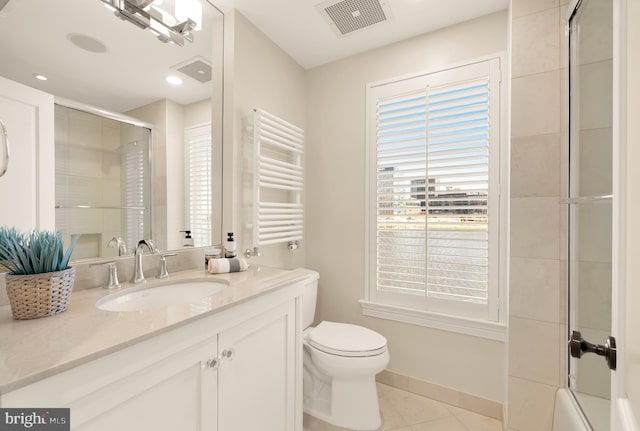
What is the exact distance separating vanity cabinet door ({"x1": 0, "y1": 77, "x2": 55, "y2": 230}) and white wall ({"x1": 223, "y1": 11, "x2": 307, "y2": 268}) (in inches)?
31.4

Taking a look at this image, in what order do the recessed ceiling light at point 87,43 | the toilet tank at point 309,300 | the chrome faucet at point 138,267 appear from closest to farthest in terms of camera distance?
the recessed ceiling light at point 87,43 → the chrome faucet at point 138,267 → the toilet tank at point 309,300

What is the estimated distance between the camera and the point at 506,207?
1.68m

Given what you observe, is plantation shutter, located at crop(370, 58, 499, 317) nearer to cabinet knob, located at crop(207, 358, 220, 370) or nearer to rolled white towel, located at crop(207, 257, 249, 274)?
rolled white towel, located at crop(207, 257, 249, 274)

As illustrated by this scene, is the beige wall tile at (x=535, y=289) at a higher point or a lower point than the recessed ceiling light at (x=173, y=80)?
lower

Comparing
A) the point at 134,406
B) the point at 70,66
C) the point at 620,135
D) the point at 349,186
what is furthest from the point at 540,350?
the point at 70,66

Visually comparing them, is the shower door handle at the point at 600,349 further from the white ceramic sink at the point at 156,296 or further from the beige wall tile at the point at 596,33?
the white ceramic sink at the point at 156,296

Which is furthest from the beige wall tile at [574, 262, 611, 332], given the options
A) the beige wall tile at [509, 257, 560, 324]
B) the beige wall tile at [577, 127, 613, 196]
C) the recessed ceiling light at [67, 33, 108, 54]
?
the recessed ceiling light at [67, 33, 108, 54]

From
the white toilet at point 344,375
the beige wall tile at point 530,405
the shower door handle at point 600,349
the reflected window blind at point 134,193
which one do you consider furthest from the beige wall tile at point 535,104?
the reflected window blind at point 134,193

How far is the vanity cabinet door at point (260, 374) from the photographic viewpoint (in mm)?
1019

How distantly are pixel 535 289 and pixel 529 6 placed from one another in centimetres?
141

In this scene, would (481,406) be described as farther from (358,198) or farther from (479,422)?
(358,198)

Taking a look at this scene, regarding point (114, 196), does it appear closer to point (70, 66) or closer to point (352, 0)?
point (70, 66)

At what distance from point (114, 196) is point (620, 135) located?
1.60 m

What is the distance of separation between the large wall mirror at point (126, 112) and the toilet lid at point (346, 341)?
865 millimetres
